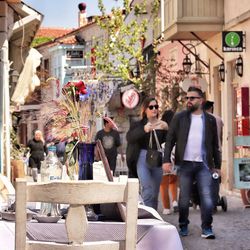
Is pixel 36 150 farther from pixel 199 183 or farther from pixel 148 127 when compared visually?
pixel 199 183

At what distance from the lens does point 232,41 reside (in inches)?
740

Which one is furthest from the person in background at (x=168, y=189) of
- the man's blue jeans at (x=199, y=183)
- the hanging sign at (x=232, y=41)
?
the hanging sign at (x=232, y=41)

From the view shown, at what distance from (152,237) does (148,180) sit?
646 cm

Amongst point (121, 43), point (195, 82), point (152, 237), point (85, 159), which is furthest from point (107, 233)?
point (121, 43)

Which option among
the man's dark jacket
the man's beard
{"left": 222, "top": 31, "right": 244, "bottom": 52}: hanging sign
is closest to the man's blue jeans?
the man's dark jacket

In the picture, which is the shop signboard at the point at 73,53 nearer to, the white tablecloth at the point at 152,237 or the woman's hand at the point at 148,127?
the woman's hand at the point at 148,127

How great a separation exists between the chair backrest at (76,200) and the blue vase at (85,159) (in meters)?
1.47

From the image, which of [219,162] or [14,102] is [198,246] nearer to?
[219,162]

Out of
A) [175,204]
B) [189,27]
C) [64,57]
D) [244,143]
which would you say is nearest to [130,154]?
[175,204]

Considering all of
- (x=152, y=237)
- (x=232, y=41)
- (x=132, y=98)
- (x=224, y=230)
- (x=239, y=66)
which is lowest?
(x=224, y=230)

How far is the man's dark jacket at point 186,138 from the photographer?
33.9ft

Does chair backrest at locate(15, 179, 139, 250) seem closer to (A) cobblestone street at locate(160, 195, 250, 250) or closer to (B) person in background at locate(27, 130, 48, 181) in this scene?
(A) cobblestone street at locate(160, 195, 250, 250)

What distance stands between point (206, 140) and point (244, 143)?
5.42 meters

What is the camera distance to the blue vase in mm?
5488
